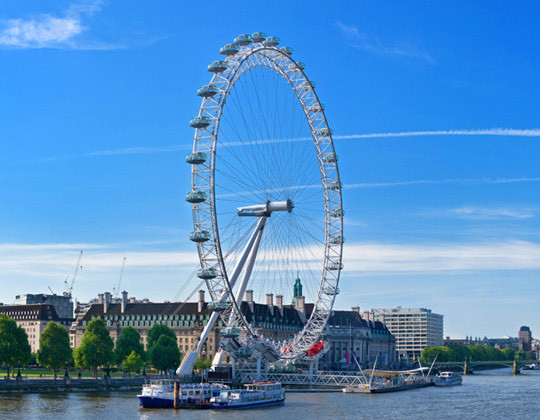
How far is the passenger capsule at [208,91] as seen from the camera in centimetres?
10275

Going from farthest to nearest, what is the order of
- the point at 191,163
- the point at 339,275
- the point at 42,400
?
the point at 339,275
the point at 191,163
the point at 42,400

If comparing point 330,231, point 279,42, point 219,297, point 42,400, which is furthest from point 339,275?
point 42,400

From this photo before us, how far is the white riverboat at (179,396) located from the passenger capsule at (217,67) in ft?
130

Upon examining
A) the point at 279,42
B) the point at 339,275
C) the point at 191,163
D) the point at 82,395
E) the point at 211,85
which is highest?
the point at 279,42

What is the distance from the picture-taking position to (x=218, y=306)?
341 ft

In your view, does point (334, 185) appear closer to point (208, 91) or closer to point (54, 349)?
point (208, 91)

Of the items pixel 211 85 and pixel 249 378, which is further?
pixel 249 378

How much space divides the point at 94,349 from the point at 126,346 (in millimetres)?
11420

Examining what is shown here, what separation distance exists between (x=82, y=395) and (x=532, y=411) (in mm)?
57704

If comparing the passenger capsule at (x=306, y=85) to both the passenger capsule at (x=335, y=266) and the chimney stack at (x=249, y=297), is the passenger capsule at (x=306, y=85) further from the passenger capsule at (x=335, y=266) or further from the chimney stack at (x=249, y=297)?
the chimney stack at (x=249, y=297)

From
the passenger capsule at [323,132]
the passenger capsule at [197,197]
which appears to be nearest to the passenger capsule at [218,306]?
the passenger capsule at [197,197]

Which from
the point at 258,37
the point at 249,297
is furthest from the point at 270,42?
the point at 249,297

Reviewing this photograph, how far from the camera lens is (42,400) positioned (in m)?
95.6

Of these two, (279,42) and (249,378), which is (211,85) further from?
(249,378)
